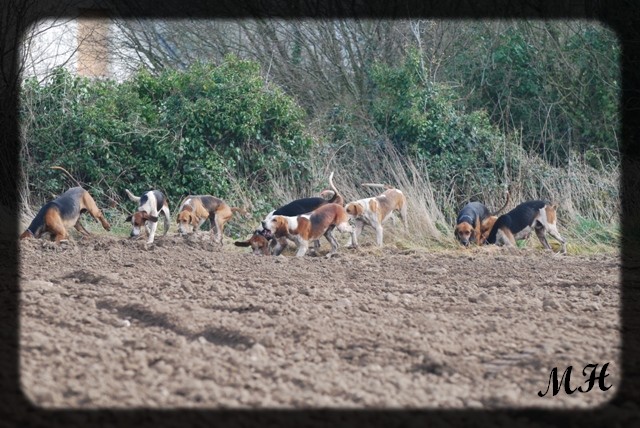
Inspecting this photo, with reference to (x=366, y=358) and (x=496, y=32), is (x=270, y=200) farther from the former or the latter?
(x=366, y=358)

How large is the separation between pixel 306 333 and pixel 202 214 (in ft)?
21.4

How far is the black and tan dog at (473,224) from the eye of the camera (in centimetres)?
1129

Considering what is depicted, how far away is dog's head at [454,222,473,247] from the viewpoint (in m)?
11.2

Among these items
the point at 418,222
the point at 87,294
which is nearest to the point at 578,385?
the point at 87,294

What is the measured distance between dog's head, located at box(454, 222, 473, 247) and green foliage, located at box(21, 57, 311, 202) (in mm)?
3625

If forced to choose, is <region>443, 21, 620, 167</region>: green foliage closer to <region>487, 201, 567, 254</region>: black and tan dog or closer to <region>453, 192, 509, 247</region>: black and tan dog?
<region>453, 192, 509, 247</region>: black and tan dog

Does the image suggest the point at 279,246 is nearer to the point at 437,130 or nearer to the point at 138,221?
the point at 138,221

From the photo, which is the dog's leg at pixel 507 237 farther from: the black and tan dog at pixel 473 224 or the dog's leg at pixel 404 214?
the dog's leg at pixel 404 214

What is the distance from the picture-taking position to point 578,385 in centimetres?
428

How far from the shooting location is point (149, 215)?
1101 cm

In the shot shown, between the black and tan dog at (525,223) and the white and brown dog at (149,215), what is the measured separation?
13.7 feet

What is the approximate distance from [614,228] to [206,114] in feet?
20.1

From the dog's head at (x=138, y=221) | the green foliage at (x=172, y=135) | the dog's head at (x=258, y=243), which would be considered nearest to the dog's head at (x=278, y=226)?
the dog's head at (x=258, y=243)

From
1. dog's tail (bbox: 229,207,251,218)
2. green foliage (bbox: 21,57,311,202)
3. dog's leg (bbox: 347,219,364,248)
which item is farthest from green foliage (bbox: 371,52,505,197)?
dog's tail (bbox: 229,207,251,218)
